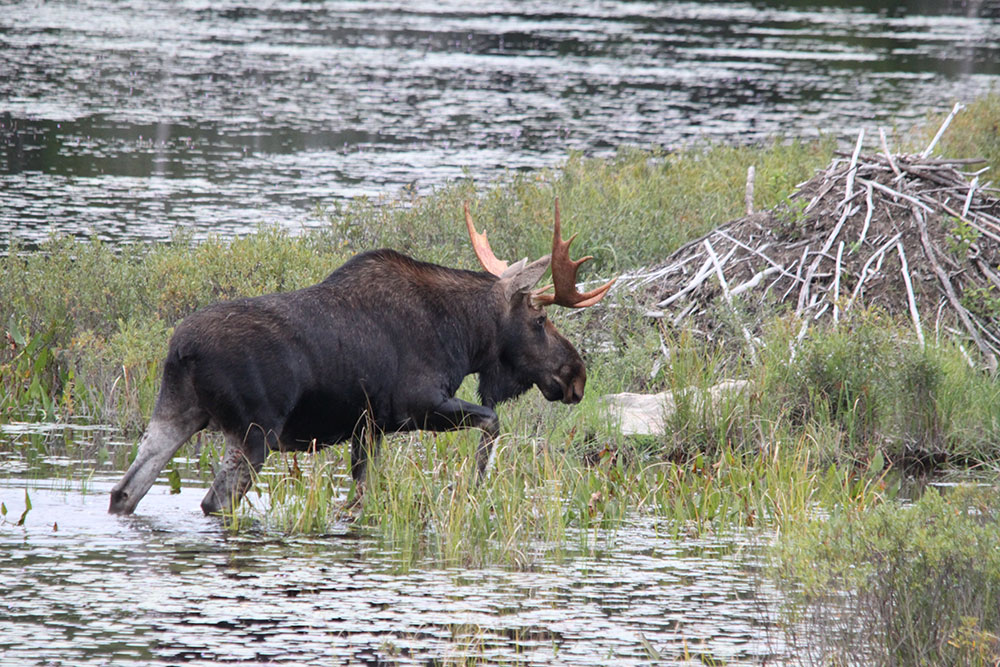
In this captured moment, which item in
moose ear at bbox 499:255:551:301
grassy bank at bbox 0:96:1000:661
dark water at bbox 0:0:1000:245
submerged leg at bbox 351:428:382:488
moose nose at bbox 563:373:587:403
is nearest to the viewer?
grassy bank at bbox 0:96:1000:661

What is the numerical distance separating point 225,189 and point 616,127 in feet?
25.6

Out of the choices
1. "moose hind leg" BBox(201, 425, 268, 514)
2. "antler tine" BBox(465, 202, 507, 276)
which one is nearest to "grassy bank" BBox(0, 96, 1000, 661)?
"moose hind leg" BBox(201, 425, 268, 514)

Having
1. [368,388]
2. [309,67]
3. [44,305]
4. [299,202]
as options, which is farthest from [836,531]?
[309,67]

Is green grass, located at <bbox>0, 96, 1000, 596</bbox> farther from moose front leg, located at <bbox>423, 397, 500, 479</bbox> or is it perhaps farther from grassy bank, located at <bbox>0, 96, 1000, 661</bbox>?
moose front leg, located at <bbox>423, 397, 500, 479</bbox>

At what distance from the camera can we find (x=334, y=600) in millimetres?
6895

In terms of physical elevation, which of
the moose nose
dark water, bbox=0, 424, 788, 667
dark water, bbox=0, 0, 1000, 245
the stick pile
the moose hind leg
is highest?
dark water, bbox=0, 0, 1000, 245

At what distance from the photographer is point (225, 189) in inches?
785

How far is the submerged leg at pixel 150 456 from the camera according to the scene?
27.0 feet

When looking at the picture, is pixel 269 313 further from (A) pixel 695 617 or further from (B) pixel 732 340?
(B) pixel 732 340

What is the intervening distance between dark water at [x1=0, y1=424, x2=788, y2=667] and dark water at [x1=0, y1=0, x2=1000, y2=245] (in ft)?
28.1

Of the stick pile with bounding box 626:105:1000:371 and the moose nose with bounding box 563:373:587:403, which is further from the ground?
the stick pile with bounding box 626:105:1000:371

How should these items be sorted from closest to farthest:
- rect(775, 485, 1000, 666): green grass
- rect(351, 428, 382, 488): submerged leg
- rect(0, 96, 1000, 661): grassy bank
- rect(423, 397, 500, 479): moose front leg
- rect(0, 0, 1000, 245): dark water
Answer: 1. rect(775, 485, 1000, 666): green grass
2. rect(0, 96, 1000, 661): grassy bank
3. rect(351, 428, 382, 488): submerged leg
4. rect(423, 397, 500, 479): moose front leg
5. rect(0, 0, 1000, 245): dark water

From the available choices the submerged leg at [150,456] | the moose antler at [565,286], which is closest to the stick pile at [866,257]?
the moose antler at [565,286]

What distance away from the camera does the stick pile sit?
11.8 metres
